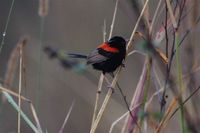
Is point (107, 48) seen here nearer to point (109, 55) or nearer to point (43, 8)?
point (109, 55)

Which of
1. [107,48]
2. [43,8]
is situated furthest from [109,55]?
[43,8]

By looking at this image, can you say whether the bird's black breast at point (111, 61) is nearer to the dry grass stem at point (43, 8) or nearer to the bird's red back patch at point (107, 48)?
the bird's red back patch at point (107, 48)

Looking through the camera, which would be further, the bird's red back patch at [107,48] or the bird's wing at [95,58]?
the bird's wing at [95,58]

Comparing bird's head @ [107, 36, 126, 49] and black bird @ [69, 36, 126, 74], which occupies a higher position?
bird's head @ [107, 36, 126, 49]

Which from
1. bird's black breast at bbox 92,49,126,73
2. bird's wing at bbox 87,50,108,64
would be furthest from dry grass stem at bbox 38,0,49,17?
bird's wing at bbox 87,50,108,64

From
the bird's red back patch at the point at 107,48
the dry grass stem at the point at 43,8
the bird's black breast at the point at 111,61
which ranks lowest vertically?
the bird's black breast at the point at 111,61

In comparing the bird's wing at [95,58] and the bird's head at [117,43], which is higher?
the bird's head at [117,43]

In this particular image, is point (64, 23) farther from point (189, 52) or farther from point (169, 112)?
point (189, 52)

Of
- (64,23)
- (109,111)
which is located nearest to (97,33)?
(64,23)

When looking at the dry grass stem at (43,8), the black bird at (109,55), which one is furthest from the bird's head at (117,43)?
the dry grass stem at (43,8)

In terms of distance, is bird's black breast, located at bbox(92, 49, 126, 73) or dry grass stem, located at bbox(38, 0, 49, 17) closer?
dry grass stem, located at bbox(38, 0, 49, 17)

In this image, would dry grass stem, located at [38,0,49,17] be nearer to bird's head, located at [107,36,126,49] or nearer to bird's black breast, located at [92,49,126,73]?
bird's black breast, located at [92,49,126,73]

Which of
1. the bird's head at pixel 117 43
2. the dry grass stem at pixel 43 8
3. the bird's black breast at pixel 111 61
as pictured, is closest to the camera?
the dry grass stem at pixel 43 8

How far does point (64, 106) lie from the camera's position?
5.93m
